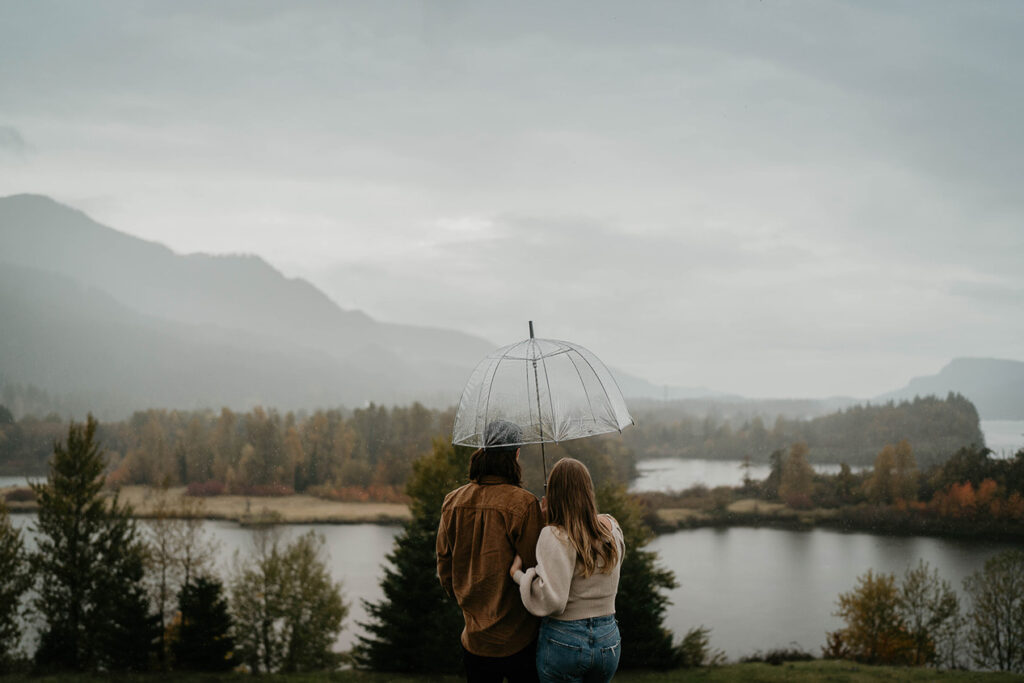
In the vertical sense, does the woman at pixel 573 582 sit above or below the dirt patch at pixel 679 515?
above

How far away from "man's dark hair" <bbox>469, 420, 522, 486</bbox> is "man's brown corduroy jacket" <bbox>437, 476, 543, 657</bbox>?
30mm

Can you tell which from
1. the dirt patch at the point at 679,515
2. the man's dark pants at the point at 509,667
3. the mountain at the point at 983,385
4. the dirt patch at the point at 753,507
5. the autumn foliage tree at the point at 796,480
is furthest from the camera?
the dirt patch at the point at 679,515

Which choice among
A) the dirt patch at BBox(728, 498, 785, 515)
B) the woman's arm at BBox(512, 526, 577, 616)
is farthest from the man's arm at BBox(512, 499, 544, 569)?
the dirt patch at BBox(728, 498, 785, 515)

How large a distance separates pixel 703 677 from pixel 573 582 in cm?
1436

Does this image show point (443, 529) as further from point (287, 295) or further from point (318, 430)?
point (287, 295)

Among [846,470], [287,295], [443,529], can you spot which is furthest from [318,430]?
[287,295]

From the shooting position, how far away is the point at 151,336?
5800cm

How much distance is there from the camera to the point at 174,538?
1833cm

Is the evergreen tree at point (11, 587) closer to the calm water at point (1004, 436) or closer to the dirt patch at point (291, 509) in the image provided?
the dirt patch at point (291, 509)

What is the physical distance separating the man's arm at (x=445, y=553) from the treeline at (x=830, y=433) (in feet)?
106

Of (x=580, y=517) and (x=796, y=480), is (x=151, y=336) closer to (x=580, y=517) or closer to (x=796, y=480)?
(x=796, y=480)

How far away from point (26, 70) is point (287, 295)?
326 ft

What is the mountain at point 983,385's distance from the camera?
33.3 metres

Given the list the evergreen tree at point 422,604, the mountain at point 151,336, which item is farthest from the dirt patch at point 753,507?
the evergreen tree at point 422,604
